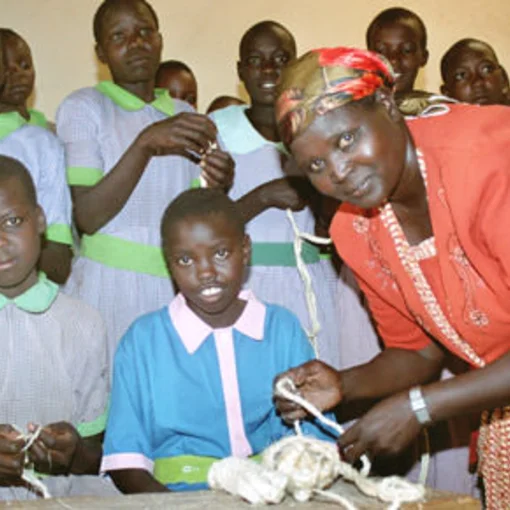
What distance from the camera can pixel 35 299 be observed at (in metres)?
2.22

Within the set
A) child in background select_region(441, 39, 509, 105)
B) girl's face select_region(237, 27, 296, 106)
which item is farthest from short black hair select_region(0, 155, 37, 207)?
child in background select_region(441, 39, 509, 105)

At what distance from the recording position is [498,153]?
5.65 ft

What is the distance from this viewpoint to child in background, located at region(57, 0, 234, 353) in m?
2.58

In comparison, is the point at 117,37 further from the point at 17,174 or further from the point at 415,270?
the point at 415,270

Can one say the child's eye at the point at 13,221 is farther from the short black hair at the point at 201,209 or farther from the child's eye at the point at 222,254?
the child's eye at the point at 222,254

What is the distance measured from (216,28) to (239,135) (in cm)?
230

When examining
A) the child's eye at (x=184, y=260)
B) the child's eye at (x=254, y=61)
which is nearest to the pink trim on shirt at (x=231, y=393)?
the child's eye at (x=184, y=260)

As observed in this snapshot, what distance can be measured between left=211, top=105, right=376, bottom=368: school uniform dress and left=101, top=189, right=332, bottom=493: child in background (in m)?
0.40

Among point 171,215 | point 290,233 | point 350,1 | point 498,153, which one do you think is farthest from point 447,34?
point 498,153

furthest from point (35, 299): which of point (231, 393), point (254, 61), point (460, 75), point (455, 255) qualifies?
point (460, 75)

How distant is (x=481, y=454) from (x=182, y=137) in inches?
48.5

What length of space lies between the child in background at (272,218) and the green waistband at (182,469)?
760mm

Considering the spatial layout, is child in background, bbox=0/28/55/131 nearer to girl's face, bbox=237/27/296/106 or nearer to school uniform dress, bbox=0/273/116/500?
girl's face, bbox=237/27/296/106

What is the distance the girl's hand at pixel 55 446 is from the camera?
6.34 ft
